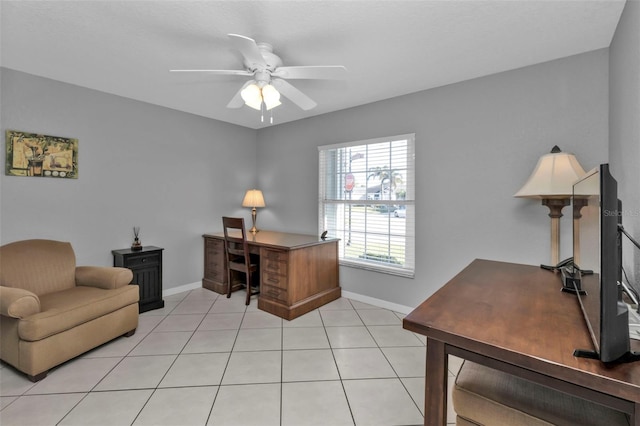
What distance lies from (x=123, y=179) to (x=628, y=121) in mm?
4439

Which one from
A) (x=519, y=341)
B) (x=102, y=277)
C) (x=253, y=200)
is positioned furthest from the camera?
(x=253, y=200)

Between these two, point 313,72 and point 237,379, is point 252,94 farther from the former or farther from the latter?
point 237,379

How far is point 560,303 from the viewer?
126 cm

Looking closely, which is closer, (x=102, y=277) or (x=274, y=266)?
(x=102, y=277)

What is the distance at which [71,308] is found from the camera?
84.2 inches

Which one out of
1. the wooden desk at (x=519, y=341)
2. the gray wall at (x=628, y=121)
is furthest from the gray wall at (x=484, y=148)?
the wooden desk at (x=519, y=341)

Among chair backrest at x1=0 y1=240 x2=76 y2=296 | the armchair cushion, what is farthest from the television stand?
chair backrest at x1=0 y1=240 x2=76 y2=296

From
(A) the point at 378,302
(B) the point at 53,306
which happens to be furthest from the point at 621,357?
(B) the point at 53,306

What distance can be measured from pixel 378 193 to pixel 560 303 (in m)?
2.27

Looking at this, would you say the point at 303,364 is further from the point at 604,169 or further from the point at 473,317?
the point at 604,169

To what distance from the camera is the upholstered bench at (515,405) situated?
0.90 meters

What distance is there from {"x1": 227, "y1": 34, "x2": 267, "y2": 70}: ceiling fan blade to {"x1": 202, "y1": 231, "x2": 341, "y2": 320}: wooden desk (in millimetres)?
1762

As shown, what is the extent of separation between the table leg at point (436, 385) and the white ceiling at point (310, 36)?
187cm

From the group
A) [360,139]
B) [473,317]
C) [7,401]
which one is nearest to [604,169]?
[473,317]
